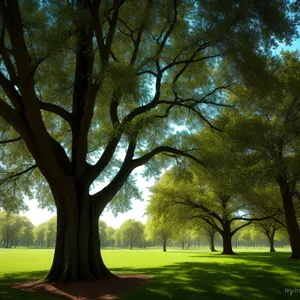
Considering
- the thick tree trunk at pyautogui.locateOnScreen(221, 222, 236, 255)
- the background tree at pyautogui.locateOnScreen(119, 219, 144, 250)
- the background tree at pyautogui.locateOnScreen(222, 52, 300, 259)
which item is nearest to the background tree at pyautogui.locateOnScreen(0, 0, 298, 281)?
the background tree at pyautogui.locateOnScreen(222, 52, 300, 259)

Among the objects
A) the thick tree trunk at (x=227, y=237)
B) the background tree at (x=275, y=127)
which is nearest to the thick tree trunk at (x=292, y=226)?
the background tree at (x=275, y=127)

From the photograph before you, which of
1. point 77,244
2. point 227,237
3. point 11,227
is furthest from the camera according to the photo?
point 11,227

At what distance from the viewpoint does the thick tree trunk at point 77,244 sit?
9.73 meters

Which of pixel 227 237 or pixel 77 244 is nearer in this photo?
pixel 77 244

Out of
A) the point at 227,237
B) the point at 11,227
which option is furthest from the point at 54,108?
the point at 11,227

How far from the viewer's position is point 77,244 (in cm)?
996

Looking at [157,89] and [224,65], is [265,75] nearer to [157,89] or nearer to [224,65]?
[224,65]

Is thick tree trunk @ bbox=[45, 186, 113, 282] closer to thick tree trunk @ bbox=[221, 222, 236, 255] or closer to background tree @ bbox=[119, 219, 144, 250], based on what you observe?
thick tree trunk @ bbox=[221, 222, 236, 255]

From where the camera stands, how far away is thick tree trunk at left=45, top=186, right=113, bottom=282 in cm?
973

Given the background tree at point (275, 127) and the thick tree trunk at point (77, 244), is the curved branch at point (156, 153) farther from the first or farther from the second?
the thick tree trunk at point (77, 244)

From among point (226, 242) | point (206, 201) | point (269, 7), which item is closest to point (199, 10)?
point (269, 7)

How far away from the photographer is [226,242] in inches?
1179

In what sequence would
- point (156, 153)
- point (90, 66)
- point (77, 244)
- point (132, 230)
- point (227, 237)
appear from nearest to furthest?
point (77, 244)
point (90, 66)
point (156, 153)
point (227, 237)
point (132, 230)

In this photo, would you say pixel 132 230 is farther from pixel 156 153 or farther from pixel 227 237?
pixel 156 153
